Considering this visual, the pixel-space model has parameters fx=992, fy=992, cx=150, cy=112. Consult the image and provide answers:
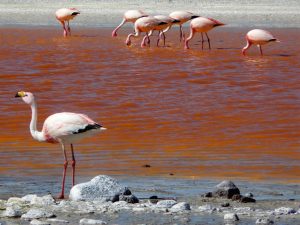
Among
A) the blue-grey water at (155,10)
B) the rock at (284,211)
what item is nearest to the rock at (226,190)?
the rock at (284,211)

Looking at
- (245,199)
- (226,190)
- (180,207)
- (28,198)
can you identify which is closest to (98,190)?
(28,198)

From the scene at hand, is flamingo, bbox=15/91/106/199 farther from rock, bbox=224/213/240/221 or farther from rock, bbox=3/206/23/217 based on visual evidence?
rock, bbox=224/213/240/221

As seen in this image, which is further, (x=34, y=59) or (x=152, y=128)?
(x=34, y=59)

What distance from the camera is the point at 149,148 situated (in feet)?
35.4

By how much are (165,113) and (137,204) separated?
5.52 m

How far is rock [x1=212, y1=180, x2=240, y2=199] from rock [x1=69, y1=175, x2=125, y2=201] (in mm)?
760

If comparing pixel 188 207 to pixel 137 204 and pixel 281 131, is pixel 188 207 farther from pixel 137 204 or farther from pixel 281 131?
pixel 281 131

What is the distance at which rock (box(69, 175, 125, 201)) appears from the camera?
7914 millimetres

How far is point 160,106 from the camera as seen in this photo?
1375 cm

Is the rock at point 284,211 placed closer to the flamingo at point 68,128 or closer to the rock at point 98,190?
the rock at point 98,190

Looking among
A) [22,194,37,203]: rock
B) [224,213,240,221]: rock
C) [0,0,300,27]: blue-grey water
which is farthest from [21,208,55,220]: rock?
[0,0,300,27]: blue-grey water

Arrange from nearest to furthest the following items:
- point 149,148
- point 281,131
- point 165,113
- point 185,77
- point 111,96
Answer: point 149,148, point 281,131, point 165,113, point 111,96, point 185,77

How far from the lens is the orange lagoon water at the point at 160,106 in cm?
983

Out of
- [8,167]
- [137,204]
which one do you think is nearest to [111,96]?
[8,167]
